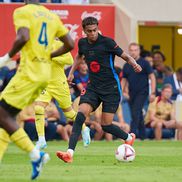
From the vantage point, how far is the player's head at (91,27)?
14258 mm

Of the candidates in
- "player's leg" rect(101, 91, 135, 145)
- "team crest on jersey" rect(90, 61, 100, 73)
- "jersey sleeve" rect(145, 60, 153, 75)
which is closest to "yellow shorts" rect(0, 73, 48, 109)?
"team crest on jersey" rect(90, 61, 100, 73)

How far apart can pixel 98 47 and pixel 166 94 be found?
8723 millimetres

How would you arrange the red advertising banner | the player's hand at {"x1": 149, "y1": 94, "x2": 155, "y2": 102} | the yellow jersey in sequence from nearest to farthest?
the yellow jersey
the player's hand at {"x1": 149, "y1": 94, "x2": 155, "y2": 102}
the red advertising banner

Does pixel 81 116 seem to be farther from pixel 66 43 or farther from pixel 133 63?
pixel 66 43

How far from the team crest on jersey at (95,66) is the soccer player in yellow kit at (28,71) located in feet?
11.8

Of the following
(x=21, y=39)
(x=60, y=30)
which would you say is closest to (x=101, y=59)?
(x=60, y=30)

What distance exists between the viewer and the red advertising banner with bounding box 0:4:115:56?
77.8 feet

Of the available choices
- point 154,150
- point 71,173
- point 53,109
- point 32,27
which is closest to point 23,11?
point 32,27

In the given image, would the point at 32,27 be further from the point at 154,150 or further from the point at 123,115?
the point at 123,115

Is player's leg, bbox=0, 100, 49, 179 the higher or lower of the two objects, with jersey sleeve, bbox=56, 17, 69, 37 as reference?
lower

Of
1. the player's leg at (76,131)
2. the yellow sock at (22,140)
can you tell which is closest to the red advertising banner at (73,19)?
the player's leg at (76,131)

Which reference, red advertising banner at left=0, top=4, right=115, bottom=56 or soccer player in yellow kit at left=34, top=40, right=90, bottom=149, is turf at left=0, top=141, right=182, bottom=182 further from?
red advertising banner at left=0, top=4, right=115, bottom=56

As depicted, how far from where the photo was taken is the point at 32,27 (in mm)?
11000

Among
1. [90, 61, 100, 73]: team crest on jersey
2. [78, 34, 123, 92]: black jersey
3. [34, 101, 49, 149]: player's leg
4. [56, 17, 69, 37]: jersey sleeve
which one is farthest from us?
[34, 101, 49, 149]: player's leg
